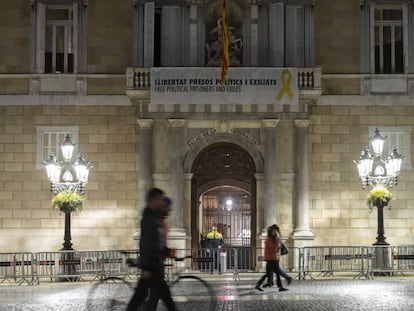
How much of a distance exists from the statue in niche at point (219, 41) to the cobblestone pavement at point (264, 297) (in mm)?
8576

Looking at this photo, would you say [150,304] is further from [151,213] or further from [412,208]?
[412,208]

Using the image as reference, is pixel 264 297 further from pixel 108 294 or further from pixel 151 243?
pixel 151 243

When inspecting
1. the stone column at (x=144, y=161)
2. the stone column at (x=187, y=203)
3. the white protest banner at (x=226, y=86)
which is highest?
the white protest banner at (x=226, y=86)

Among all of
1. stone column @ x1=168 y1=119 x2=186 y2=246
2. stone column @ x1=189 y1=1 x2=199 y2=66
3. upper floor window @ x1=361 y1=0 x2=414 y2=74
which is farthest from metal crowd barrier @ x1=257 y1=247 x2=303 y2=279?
upper floor window @ x1=361 y1=0 x2=414 y2=74

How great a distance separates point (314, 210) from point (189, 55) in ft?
22.0

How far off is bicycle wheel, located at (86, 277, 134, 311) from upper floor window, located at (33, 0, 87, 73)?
13.1 meters

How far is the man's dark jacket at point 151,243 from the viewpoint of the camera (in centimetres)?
1312

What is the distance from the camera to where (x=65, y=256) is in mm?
26828

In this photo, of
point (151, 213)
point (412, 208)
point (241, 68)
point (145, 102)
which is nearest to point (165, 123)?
point (145, 102)

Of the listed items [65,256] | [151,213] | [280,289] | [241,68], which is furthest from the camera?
[241,68]

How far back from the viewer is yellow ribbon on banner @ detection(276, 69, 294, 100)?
29.2 m

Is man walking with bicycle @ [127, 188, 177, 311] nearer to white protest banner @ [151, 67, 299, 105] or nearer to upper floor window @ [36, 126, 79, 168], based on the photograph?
white protest banner @ [151, 67, 299, 105]

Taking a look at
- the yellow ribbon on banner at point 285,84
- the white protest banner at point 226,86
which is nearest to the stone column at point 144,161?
the white protest banner at point 226,86

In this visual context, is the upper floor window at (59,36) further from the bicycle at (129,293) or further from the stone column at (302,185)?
the bicycle at (129,293)
